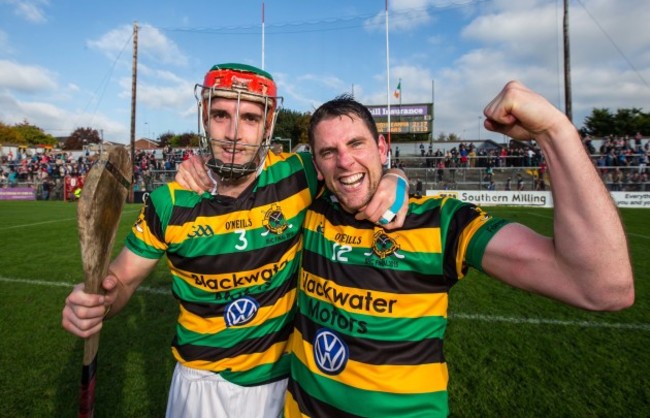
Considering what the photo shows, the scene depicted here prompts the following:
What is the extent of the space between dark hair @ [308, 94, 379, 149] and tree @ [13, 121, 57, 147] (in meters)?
91.0

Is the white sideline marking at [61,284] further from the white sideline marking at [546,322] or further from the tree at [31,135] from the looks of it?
the tree at [31,135]

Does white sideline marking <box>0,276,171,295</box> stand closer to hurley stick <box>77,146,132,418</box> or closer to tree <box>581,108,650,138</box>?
hurley stick <box>77,146,132,418</box>

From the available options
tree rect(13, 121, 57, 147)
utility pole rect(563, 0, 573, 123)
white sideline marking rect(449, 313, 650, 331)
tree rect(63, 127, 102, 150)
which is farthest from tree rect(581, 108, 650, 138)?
tree rect(13, 121, 57, 147)

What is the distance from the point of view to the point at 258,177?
2.21 metres

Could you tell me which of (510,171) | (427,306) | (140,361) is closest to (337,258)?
(427,306)

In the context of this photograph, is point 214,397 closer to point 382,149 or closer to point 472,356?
point 382,149

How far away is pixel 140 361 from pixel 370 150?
3.27 meters

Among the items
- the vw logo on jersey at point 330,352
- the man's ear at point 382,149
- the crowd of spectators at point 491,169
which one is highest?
the crowd of spectators at point 491,169

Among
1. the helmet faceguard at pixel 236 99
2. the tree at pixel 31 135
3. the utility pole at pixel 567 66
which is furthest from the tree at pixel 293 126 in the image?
the tree at pixel 31 135

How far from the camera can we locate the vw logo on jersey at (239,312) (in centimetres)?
196

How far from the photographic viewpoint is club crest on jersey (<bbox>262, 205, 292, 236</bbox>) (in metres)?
2.05

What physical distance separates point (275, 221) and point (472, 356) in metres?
2.76

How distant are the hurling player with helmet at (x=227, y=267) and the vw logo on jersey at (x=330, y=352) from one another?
391 millimetres

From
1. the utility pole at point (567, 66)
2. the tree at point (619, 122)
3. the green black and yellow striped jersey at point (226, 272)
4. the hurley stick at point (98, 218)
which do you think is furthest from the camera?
the tree at point (619, 122)
